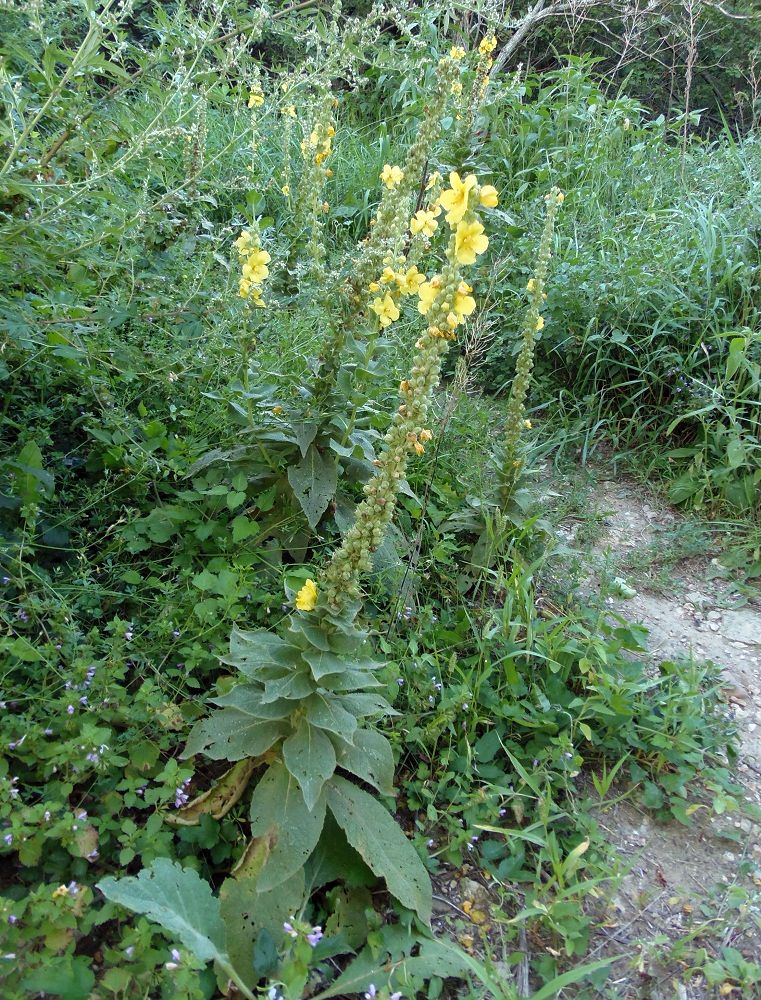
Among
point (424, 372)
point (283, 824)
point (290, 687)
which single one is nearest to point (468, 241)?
point (424, 372)

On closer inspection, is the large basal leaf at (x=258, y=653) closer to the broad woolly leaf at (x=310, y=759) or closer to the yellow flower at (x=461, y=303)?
the broad woolly leaf at (x=310, y=759)

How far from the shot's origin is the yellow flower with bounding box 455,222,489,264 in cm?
172

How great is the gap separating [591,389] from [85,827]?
3.44m

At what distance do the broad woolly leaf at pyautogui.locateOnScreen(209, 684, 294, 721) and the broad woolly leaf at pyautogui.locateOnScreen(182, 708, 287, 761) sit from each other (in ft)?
0.13

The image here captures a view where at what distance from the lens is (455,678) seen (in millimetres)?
2541

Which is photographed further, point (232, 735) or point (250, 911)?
point (232, 735)

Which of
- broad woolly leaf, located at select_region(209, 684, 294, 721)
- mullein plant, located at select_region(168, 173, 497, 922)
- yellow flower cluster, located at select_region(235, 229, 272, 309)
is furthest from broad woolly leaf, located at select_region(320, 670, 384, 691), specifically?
yellow flower cluster, located at select_region(235, 229, 272, 309)

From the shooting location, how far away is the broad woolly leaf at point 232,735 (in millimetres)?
1930

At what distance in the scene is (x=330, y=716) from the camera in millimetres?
1854

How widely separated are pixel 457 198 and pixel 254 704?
1374mm

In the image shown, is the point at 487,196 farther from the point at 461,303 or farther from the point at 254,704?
the point at 254,704

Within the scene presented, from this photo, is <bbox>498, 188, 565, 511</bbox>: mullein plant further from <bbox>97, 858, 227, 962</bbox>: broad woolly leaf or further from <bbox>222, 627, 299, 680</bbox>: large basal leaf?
<bbox>97, 858, 227, 962</bbox>: broad woolly leaf

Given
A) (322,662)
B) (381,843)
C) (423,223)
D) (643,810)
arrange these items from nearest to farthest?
(322,662) → (381,843) → (643,810) → (423,223)

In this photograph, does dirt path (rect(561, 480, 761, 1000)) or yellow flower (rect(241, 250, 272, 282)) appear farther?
yellow flower (rect(241, 250, 272, 282))
